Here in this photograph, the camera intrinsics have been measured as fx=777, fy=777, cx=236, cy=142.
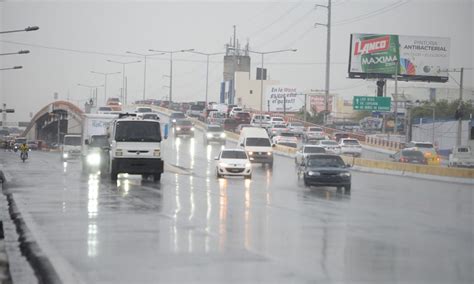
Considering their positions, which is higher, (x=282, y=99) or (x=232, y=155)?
(x=282, y=99)

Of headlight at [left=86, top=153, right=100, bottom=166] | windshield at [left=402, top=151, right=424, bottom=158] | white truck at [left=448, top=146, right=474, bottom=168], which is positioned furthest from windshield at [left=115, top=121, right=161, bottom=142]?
white truck at [left=448, top=146, right=474, bottom=168]

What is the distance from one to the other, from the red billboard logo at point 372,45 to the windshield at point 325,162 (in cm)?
6972

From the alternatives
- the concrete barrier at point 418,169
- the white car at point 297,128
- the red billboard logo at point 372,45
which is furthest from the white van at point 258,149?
the red billboard logo at point 372,45

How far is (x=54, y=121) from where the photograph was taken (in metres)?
152

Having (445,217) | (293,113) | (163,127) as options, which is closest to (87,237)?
Result: (445,217)

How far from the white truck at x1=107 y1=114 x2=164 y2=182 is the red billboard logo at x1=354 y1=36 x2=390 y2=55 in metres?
71.1

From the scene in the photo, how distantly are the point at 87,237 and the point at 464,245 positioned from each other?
7782mm

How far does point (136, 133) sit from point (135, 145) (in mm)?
541

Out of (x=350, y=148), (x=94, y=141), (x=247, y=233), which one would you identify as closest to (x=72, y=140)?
(x=94, y=141)

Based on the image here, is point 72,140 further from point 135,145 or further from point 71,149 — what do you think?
point 135,145

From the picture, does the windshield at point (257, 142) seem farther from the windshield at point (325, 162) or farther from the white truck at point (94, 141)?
the windshield at point (325, 162)

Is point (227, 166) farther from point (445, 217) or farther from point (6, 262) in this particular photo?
point (6, 262)

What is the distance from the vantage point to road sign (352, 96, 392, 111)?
88875 mm

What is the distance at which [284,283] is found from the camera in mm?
11047
